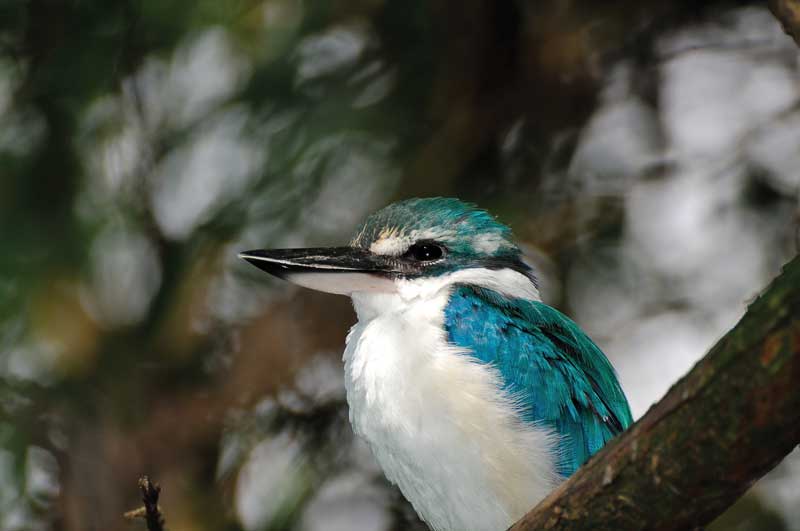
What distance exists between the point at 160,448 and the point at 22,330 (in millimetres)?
811

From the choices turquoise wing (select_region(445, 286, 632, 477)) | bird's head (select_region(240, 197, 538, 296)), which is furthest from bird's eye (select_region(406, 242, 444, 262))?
turquoise wing (select_region(445, 286, 632, 477))

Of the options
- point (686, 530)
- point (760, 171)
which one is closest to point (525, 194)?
point (760, 171)

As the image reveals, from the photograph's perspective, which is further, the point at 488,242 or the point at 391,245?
the point at 488,242

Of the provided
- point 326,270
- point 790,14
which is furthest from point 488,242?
point 790,14

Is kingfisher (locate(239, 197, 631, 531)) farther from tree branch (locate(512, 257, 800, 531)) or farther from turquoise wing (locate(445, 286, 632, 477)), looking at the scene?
tree branch (locate(512, 257, 800, 531))

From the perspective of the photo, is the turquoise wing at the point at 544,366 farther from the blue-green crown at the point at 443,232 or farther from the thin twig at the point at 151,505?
the thin twig at the point at 151,505

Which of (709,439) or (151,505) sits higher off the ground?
(151,505)

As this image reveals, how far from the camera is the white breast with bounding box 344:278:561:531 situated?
9.70 feet

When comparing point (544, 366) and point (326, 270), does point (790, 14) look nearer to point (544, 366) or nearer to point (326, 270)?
point (544, 366)

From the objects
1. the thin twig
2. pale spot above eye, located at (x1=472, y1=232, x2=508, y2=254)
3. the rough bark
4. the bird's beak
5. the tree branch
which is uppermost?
the bird's beak

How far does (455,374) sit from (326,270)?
670 millimetres

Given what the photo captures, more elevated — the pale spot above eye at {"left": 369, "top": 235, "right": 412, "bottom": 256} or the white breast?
the pale spot above eye at {"left": 369, "top": 235, "right": 412, "bottom": 256}

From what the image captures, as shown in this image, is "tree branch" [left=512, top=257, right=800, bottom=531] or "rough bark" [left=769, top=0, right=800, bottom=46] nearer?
"tree branch" [left=512, top=257, right=800, bottom=531]

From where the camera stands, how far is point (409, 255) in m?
3.55
